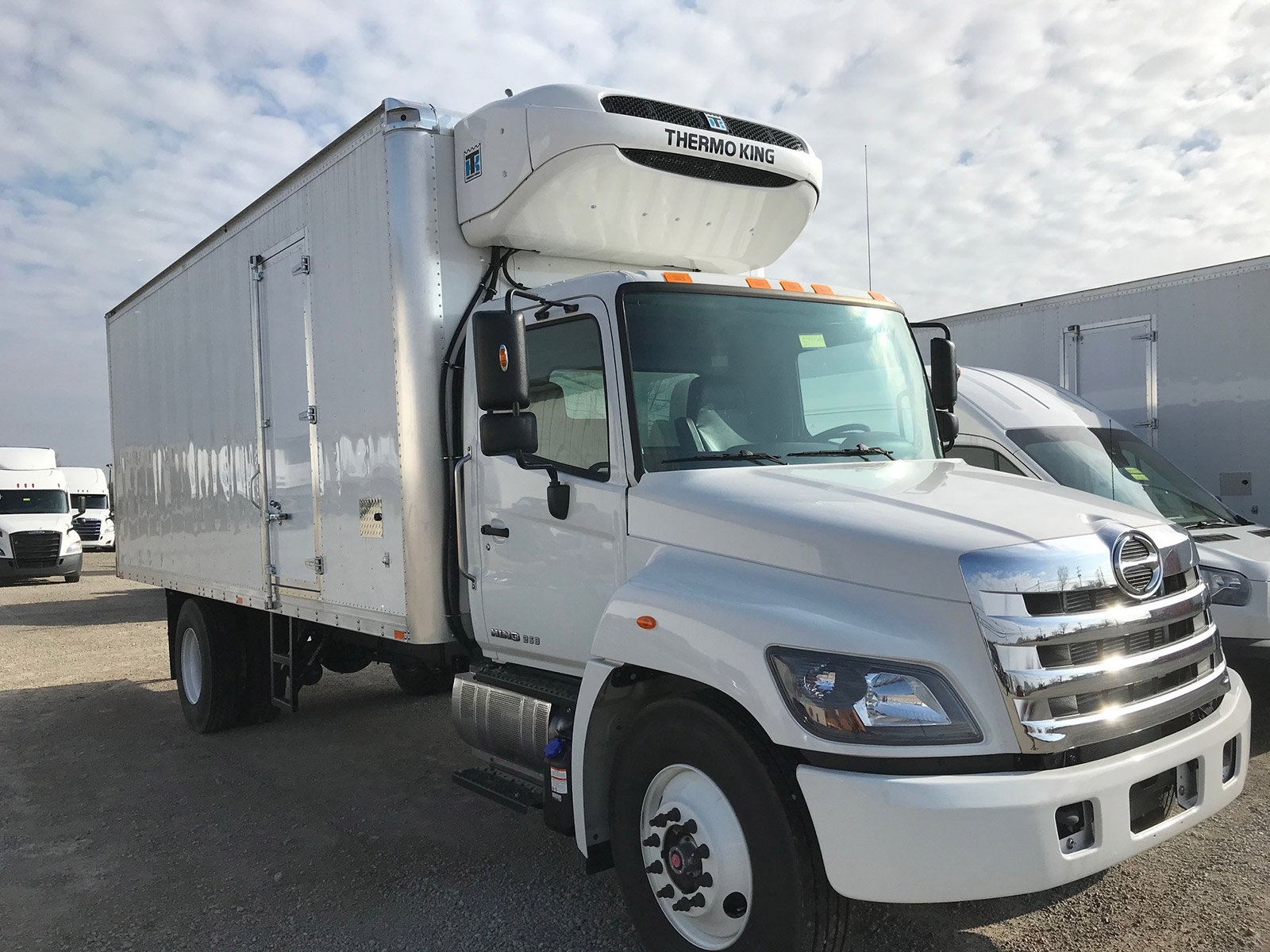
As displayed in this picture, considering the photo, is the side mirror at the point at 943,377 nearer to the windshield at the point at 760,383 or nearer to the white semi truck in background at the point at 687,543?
the white semi truck in background at the point at 687,543

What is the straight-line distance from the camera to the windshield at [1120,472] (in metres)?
7.05

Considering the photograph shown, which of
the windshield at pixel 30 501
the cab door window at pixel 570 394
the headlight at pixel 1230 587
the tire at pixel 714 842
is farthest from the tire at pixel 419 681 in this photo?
the windshield at pixel 30 501

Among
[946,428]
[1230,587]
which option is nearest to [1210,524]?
[1230,587]

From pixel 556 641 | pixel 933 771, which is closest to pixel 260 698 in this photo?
pixel 556 641

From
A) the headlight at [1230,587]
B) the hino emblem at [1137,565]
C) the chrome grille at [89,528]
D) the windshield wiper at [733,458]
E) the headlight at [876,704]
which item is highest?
the windshield wiper at [733,458]

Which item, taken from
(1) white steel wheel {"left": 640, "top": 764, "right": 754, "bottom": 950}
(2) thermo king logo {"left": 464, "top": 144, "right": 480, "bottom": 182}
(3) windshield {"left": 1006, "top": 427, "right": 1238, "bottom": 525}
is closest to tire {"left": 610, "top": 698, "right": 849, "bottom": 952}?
(1) white steel wheel {"left": 640, "top": 764, "right": 754, "bottom": 950}

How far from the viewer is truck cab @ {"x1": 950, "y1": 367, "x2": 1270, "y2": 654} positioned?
6895 millimetres

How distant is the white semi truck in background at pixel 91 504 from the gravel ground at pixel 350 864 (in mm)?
24529

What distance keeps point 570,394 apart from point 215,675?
4.69 meters

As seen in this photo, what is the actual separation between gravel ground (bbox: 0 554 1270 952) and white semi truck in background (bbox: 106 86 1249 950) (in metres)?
0.45

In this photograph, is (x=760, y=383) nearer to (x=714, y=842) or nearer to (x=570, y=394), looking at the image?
(x=570, y=394)

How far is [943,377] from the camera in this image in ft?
15.8

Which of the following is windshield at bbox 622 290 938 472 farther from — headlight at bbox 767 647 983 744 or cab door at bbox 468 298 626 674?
headlight at bbox 767 647 983 744

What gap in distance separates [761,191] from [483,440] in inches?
86.0
